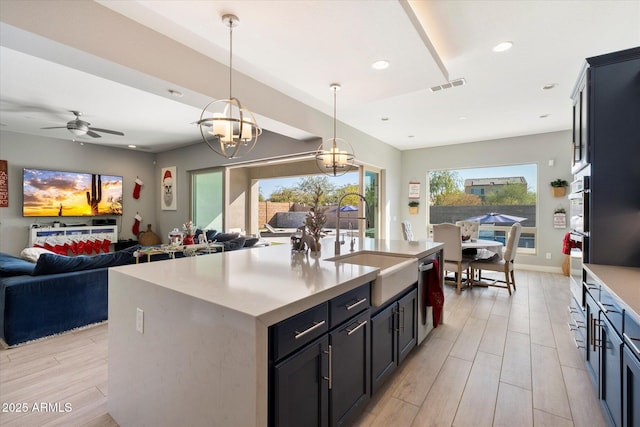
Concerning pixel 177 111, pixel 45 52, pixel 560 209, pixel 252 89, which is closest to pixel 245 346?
pixel 45 52

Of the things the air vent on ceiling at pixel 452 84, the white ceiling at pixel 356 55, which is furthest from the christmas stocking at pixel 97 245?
the air vent on ceiling at pixel 452 84

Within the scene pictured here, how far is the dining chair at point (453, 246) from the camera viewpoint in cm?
434

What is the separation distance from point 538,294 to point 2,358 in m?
6.30

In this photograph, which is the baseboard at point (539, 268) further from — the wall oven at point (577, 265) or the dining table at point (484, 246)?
the wall oven at point (577, 265)

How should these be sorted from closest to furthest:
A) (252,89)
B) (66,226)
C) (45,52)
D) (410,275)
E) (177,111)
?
(45,52) → (410,275) → (252,89) → (177,111) → (66,226)

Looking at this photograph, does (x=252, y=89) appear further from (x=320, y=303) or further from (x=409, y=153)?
(x=409, y=153)

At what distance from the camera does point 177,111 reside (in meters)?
4.70

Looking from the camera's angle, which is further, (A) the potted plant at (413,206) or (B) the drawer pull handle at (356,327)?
(A) the potted plant at (413,206)

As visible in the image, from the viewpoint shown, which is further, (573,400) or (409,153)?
(409,153)

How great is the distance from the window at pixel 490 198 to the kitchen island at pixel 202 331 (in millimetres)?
5371

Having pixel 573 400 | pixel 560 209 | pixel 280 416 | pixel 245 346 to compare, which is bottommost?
pixel 573 400

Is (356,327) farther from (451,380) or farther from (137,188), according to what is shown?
(137,188)

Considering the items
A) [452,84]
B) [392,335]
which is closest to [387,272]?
[392,335]

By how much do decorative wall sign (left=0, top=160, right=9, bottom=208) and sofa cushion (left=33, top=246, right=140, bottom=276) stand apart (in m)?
4.36
